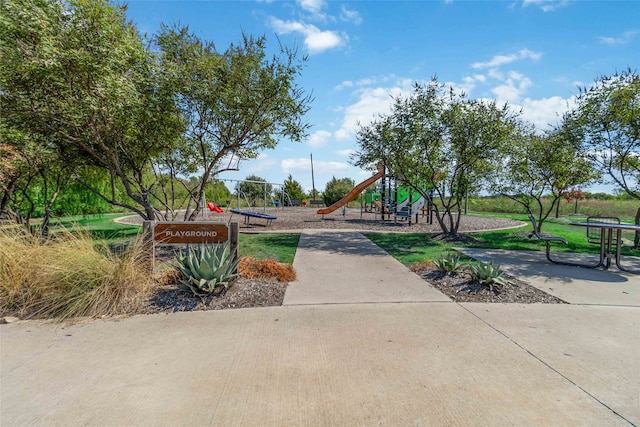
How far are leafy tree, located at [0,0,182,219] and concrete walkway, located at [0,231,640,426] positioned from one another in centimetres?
Result: 355

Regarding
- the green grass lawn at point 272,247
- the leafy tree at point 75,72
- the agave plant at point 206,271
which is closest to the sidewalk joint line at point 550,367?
the agave plant at point 206,271

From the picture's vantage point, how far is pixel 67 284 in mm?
4359

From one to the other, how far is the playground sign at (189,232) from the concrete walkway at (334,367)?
1.58m

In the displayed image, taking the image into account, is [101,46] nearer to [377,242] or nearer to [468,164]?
[377,242]

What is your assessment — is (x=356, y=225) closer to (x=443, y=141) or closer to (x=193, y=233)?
(x=443, y=141)

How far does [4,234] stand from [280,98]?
17.9ft

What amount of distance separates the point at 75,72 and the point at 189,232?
9.99 ft

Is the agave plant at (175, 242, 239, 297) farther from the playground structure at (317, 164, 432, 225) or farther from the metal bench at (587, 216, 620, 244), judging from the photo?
the playground structure at (317, 164, 432, 225)

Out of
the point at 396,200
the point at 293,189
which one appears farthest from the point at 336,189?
the point at 396,200

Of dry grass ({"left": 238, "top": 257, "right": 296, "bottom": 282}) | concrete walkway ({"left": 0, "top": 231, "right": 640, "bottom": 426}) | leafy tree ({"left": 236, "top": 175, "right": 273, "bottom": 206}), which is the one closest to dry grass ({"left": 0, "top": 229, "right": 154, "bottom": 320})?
concrete walkway ({"left": 0, "top": 231, "right": 640, "bottom": 426})

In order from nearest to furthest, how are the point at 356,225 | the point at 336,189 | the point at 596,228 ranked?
the point at 596,228 < the point at 356,225 < the point at 336,189

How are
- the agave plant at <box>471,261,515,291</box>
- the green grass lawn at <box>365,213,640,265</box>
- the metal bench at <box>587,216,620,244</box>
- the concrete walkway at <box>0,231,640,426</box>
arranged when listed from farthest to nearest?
the green grass lawn at <box>365,213,640,265</box> < the metal bench at <box>587,216,620,244</box> < the agave plant at <box>471,261,515,291</box> < the concrete walkway at <box>0,231,640,426</box>

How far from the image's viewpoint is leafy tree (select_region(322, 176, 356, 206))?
122 ft

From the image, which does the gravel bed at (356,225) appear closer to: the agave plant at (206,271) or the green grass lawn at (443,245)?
the green grass lawn at (443,245)
